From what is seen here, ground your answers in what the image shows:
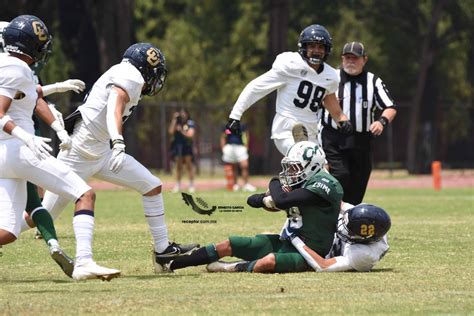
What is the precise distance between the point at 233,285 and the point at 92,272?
3.38ft

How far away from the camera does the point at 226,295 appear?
26.1ft

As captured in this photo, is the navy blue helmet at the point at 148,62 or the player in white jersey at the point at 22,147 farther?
the navy blue helmet at the point at 148,62

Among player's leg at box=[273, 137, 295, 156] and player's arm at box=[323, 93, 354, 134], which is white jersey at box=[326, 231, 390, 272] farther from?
player's arm at box=[323, 93, 354, 134]

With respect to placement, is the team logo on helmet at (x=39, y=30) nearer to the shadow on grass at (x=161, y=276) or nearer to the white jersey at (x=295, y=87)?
the shadow on grass at (x=161, y=276)

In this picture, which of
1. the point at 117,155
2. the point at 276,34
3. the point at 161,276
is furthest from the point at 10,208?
the point at 276,34

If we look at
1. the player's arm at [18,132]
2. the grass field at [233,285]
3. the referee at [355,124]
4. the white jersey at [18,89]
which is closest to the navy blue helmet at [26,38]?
the white jersey at [18,89]

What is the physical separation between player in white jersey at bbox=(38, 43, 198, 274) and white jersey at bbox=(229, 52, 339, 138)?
209 centimetres

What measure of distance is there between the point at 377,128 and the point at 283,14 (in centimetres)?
2363

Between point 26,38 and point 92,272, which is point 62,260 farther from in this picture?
point 26,38

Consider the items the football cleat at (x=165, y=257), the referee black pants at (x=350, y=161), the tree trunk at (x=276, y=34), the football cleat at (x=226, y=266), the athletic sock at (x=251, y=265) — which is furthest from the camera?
the tree trunk at (x=276, y=34)

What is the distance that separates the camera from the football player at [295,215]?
361 inches

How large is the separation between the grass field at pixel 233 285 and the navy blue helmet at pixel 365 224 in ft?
0.99

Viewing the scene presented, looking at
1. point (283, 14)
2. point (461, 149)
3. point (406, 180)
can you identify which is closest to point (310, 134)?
point (406, 180)

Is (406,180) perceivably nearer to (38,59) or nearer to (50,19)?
(50,19)
